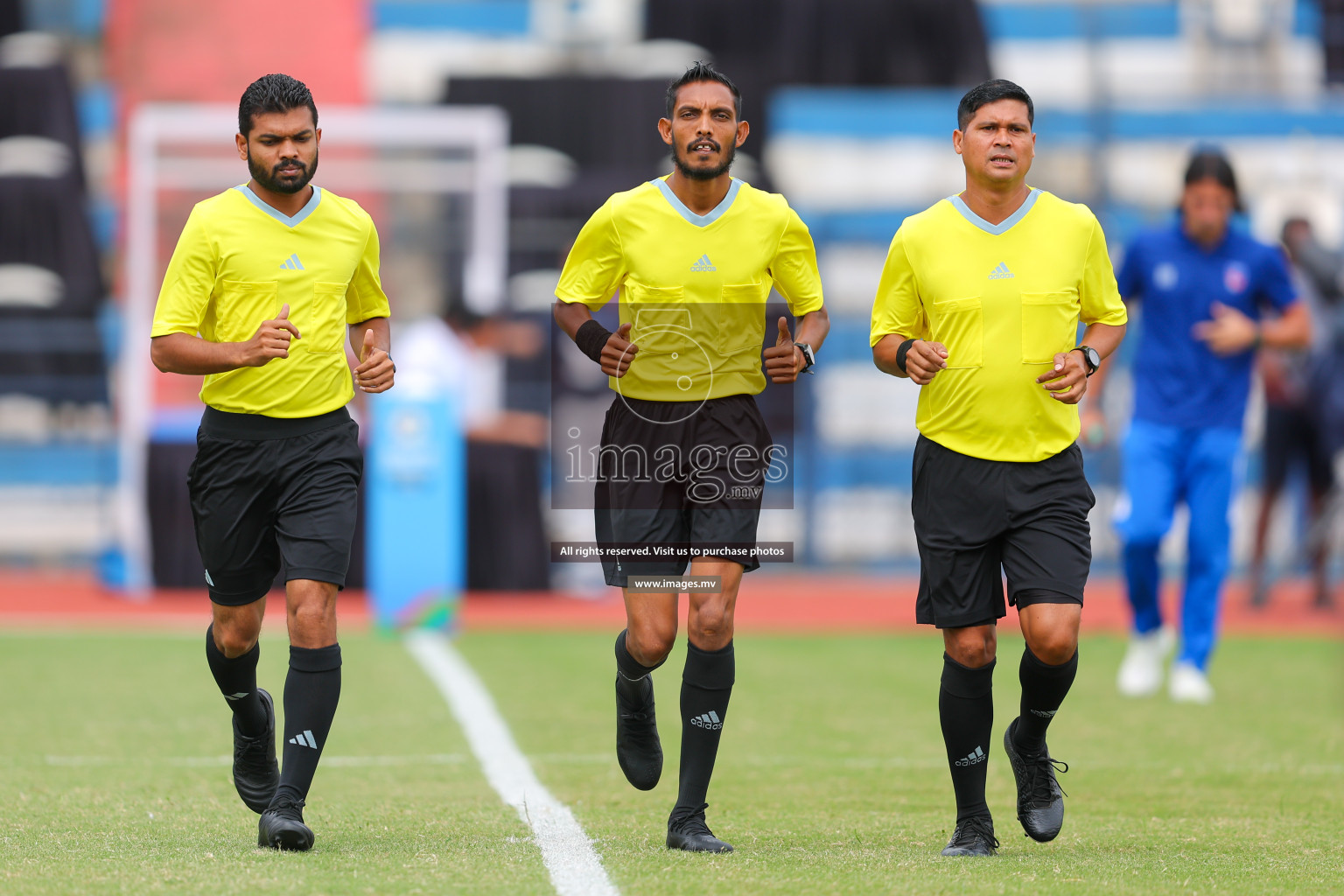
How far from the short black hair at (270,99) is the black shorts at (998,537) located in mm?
2214

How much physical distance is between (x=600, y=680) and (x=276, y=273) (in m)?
4.83

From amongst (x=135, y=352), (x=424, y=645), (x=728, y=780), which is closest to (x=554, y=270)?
(x=135, y=352)

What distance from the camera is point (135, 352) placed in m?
15.5

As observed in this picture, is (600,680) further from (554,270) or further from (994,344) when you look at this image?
(554,270)

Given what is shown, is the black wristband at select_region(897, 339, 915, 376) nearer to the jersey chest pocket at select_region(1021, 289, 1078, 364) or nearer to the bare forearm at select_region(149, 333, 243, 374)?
the jersey chest pocket at select_region(1021, 289, 1078, 364)

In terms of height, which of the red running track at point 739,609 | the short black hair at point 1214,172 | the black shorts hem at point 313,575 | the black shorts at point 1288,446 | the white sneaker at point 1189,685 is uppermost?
the short black hair at point 1214,172

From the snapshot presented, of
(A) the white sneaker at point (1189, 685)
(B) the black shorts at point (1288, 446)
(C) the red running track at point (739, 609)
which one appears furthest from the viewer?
(B) the black shorts at point (1288, 446)

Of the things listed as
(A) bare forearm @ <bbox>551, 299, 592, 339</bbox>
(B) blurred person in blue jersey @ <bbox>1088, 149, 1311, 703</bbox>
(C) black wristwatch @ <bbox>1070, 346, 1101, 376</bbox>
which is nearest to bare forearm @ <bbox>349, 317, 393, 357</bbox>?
(A) bare forearm @ <bbox>551, 299, 592, 339</bbox>

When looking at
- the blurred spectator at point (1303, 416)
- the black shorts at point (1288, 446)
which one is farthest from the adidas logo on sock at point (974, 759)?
the black shorts at point (1288, 446)

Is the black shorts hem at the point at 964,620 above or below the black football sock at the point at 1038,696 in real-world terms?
above

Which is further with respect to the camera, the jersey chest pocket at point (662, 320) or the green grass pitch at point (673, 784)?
the jersey chest pocket at point (662, 320)

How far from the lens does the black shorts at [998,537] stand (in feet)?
17.7

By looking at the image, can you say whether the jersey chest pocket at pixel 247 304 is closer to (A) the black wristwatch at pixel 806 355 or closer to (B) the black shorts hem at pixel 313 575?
(B) the black shorts hem at pixel 313 575

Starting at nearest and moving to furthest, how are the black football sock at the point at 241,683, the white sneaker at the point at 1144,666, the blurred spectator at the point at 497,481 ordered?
the black football sock at the point at 241,683
the white sneaker at the point at 1144,666
the blurred spectator at the point at 497,481
